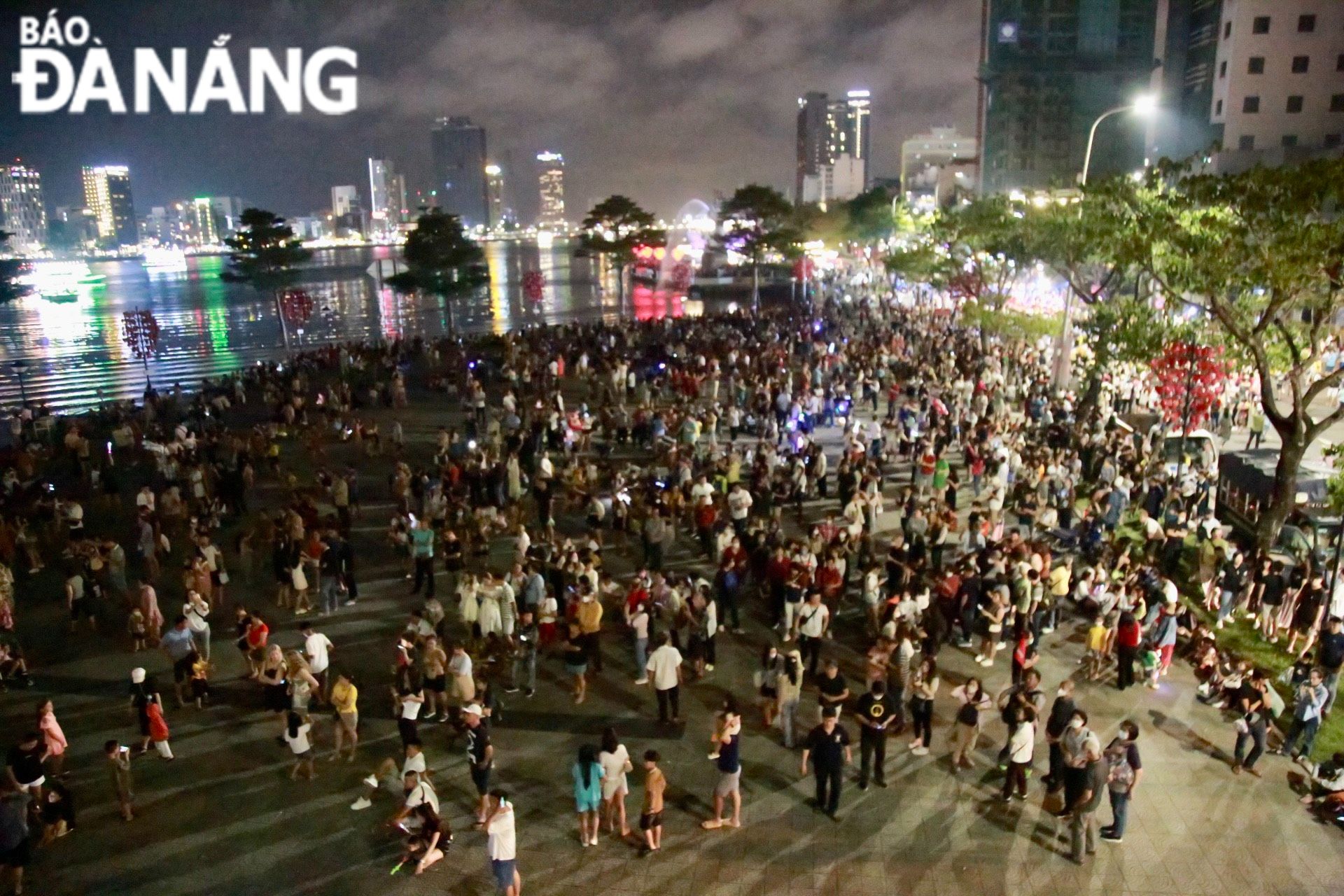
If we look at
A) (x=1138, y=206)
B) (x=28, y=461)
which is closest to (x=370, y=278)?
(x=28, y=461)

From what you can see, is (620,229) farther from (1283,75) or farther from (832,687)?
(832,687)

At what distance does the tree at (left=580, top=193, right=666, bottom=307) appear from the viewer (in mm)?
59844

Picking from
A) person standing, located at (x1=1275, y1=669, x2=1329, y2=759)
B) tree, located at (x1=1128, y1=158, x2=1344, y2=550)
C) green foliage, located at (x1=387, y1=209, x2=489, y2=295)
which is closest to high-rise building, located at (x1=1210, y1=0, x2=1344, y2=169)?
green foliage, located at (x1=387, y1=209, x2=489, y2=295)

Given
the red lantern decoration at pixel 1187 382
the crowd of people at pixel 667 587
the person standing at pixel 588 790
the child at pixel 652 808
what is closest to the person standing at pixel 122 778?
the crowd of people at pixel 667 587

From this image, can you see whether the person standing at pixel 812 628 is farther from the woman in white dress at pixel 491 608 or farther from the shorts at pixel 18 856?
the shorts at pixel 18 856

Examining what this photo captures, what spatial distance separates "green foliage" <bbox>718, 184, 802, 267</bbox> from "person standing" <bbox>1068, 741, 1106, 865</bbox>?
52397 mm

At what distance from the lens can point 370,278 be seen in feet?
441

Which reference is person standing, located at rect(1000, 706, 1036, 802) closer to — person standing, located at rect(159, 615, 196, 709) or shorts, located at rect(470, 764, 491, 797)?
shorts, located at rect(470, 764, 491, 797)

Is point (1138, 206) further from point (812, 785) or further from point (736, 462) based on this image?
point (812, 785)

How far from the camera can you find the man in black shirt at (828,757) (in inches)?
322

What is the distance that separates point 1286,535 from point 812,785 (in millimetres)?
10470

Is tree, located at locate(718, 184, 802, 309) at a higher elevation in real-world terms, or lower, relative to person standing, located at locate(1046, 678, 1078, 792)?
higher

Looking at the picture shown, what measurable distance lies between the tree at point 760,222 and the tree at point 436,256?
18.0 metres

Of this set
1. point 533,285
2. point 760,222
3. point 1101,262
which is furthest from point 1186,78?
point 1101,262
